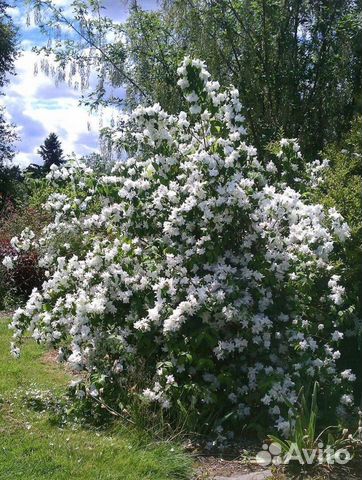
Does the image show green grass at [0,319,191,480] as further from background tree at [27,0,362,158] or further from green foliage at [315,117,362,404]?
background tree at [27,0,362,158]

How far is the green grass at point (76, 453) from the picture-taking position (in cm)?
388

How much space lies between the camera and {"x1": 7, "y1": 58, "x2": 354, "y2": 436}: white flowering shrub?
469 cm

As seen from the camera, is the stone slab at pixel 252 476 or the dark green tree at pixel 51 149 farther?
the dark green tree at pixel 51 149

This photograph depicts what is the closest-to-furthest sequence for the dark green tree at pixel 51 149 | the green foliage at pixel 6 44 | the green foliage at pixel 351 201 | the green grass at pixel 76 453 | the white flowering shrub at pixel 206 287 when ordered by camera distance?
1. the green grass at pixel 76 453
2. the white flowering shrub at pixel 206 287
3. the green foliage at pixel 351 201
4. the green foliage at pixel 6 44
5. the dark green tree at pixel 51 149

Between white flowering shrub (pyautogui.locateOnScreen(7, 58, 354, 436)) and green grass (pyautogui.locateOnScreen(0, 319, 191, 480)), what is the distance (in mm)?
402

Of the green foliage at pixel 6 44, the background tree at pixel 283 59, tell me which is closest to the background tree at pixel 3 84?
the green foliage at pixel 6 44

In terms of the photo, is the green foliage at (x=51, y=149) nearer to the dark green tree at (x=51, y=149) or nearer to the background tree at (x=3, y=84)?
the dark green tree at (x=51, y=149)

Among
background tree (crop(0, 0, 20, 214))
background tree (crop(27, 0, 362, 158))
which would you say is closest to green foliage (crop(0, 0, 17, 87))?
background tree (crop(0, 0, 20, 214))

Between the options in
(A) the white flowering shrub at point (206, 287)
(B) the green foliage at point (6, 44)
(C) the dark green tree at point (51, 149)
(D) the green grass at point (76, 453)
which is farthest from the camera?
(C) the dark green tree at point (51, 149)

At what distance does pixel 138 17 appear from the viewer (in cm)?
1095

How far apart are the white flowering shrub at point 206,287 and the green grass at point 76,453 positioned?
1.32 ft

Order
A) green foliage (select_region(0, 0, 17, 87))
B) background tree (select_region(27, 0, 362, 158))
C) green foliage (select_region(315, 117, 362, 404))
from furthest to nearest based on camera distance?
1. green foliage (select_region(0, 0, 17, 87))
2. background tree (select_region(27, 0, 362, 158))
3. green foliage (select_region(315, 117, 362, 404))

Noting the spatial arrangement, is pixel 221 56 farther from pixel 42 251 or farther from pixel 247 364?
pixel 247 364

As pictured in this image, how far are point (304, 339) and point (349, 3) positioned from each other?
6830 millimetres
